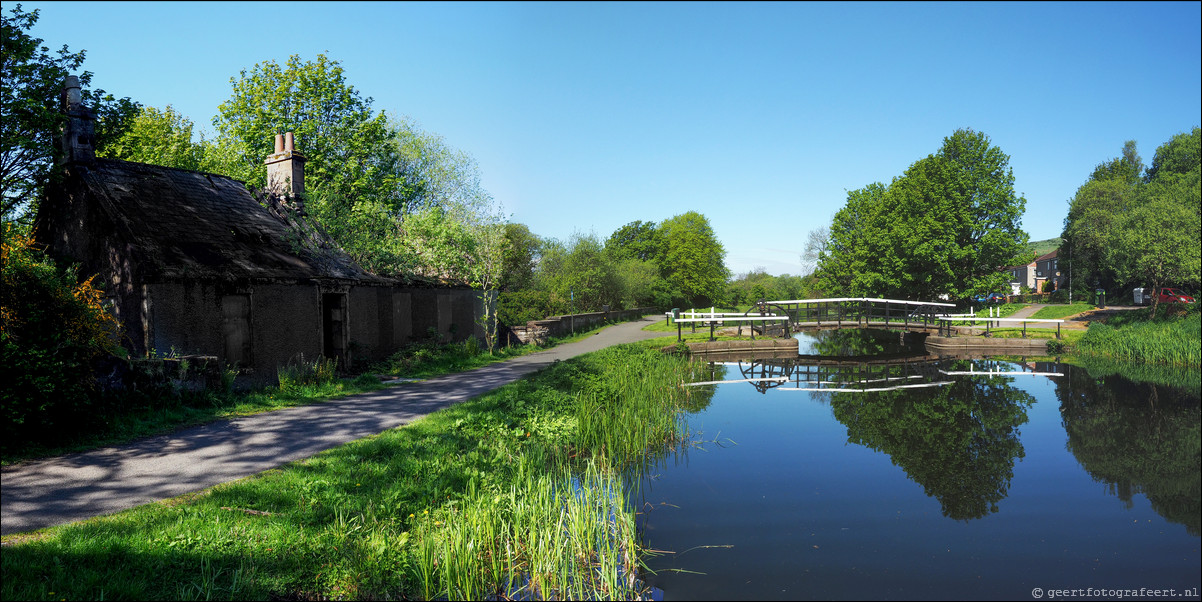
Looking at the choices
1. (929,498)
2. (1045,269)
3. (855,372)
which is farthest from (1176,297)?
(1045,269)

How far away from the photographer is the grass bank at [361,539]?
519 centimetres

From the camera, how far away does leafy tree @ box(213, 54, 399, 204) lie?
29.4m

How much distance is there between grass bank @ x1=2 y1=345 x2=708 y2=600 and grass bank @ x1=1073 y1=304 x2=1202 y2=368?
960 inches

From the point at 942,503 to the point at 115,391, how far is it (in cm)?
1361

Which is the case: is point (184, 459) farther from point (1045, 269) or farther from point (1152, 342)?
point (1045, 269)

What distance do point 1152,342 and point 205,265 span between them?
103ft

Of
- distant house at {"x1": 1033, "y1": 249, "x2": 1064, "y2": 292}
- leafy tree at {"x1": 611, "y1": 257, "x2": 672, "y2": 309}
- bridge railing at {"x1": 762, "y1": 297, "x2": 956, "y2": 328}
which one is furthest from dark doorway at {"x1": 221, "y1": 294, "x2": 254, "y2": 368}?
distant house at {"x1": 1033, "y1": 249, "x2": 1064, "y2": 292}

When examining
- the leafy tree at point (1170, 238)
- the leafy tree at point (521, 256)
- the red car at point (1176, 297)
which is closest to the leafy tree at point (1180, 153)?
the red car at point (1176, 297)

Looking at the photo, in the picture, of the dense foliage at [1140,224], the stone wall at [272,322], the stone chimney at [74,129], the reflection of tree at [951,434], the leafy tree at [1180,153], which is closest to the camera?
the reflection of tree at [951,434]

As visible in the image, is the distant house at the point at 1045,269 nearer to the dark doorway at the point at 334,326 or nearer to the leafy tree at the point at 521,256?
the leafy tree at the point at 521,256

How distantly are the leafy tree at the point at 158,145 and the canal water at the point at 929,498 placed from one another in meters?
26.7

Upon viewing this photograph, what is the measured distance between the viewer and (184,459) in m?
8.38

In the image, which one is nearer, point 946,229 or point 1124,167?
point 946,229

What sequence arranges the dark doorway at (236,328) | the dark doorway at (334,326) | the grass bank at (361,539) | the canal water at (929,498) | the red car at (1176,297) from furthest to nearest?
the red car at (1176,297) < the dark doorway at (334,326) < the dark doorway at (236,328) < the canal water at (929,498) < the grass bank at (361,539)
